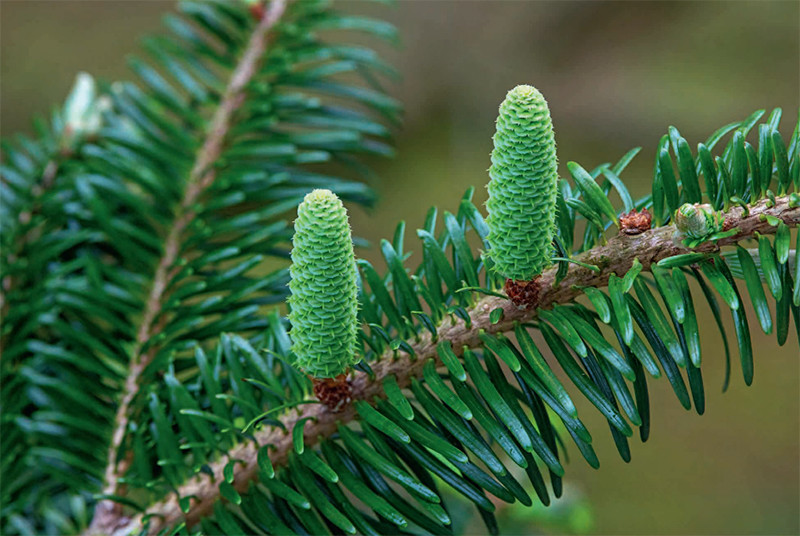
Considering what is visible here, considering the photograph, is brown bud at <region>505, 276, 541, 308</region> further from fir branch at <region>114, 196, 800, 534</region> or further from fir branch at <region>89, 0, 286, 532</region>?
fir branch at <region>89, 0, 286, 532</region>

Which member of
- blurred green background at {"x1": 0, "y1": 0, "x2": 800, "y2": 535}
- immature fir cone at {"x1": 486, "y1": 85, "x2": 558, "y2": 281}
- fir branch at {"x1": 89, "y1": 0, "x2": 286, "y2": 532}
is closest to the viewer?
immature fir cone at {"x1": 486, "y1": 85, "x2": 558, "y2": 281}

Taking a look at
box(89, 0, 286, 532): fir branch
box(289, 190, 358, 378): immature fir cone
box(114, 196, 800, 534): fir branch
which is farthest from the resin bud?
box(89, 0, 286, 532): fir branch

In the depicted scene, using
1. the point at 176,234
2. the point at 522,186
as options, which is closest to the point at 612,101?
the point at 176,234

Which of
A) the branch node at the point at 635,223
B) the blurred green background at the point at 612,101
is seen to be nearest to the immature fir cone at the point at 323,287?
the branch node at the point at 635,223

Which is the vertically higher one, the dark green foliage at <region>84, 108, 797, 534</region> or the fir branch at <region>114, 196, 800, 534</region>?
the fir branch at <region>114, 196, 800, 534</region>

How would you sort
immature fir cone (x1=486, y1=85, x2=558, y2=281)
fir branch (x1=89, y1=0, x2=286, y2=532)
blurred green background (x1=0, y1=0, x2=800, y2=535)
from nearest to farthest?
immature fir cone (x1=486, y1=85, x2=558, y2=281)
fir branch (x1=89, y1=0, x2=286, y2=532)
blurred green background (x1=0, y1=0, x2=800, y2=535)

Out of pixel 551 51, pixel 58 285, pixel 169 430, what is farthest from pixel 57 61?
pixel 169 430
